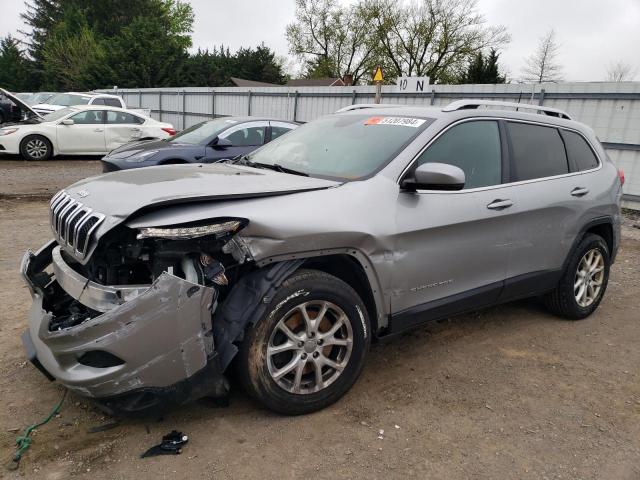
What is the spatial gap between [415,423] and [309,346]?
2.48ft

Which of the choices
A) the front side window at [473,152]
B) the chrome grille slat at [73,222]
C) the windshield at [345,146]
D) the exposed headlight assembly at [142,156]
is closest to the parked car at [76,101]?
the exposed headlight assembly at [142,156]

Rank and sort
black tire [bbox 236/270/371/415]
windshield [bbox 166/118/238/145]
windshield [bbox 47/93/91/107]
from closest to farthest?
black tire [bbox 236/270/371/415] → windshield [bbox 166/118/238/145] → windshield [bbox 47/93/91/107]

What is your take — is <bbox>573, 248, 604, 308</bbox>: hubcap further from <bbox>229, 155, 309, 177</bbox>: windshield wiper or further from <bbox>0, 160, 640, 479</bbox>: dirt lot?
<bbox>229, 155, 309, 177</bbox>: windshield wiper

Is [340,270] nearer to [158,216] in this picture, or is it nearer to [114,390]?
[158,216]

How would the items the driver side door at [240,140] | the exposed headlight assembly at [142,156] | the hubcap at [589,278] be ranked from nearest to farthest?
1. the hubcap at [589,278]
2. the exposed headlight assembly at [142,156]
3. the driver side door at [240,140]

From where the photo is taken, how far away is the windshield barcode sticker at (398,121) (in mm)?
3506

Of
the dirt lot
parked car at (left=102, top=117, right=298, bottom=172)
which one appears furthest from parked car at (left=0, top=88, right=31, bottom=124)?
the dirt lot

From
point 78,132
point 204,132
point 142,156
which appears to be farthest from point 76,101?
point 142,156

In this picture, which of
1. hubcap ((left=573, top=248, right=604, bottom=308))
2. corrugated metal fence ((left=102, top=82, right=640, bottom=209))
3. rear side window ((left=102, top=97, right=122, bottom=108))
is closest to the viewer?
hubcap ((left=573, top=248, right=604, bottom=308))

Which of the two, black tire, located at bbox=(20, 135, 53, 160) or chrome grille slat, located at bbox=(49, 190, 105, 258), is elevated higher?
Answer: chrome grille slat, located at bbox=(49, 190, 105, 258)

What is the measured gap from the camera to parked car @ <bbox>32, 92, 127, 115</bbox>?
1775 cm

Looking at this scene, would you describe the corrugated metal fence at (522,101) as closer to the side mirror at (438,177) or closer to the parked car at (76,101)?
the parked car at (76,101)

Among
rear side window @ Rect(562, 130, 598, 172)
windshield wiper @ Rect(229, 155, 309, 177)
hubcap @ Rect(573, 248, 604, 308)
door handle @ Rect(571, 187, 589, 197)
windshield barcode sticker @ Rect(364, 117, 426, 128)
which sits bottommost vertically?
hubcap @ Rect(573, 248, 604, 308)

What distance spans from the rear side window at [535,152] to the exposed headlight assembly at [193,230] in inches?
88.3
